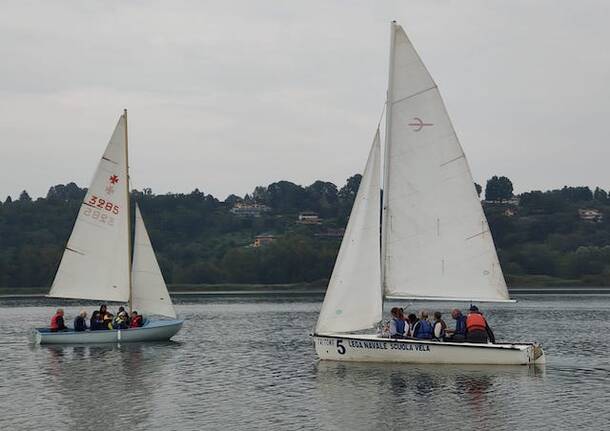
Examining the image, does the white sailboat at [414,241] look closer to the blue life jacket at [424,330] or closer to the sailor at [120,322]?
the blue life jacket at [424,330]

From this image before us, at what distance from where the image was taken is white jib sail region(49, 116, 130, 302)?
50.1m

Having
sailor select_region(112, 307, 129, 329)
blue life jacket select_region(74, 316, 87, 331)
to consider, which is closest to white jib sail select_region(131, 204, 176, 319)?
sailor select_region(112, 307, 129, 329)

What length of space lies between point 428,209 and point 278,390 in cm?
911

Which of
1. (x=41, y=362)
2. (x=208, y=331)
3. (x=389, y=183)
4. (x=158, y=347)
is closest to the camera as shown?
(x=389, y=183)

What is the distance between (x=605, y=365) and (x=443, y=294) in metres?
8.30

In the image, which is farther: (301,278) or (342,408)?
(301,278)

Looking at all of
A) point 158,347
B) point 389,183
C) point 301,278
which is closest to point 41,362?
point 158,347

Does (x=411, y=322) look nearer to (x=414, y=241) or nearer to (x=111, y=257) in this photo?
(x=414, y=241)

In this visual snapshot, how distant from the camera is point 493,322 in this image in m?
72.7

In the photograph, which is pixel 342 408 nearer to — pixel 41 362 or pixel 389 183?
pixel 389 183

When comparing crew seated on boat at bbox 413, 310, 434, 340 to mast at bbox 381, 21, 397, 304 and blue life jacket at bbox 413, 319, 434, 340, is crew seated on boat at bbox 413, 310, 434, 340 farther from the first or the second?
mast at bbox 381, 21, 397, 304

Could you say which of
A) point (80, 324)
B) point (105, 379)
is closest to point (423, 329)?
point (105, 379)

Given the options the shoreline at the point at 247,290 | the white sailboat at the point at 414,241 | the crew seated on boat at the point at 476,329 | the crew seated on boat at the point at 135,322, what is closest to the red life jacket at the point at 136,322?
the crew seated on boat at the point at 135,322

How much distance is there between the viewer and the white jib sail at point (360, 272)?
36.8m
